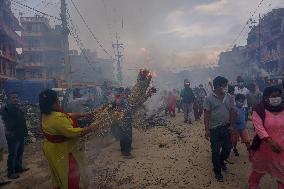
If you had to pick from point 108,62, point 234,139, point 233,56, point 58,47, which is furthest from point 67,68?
point 108,62

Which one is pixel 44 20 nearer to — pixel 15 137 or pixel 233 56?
pixel 233 56

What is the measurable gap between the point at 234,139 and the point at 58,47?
59.9m

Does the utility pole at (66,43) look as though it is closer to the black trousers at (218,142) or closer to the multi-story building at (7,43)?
the multi-story building at (7,43)

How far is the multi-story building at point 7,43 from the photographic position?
124 ft

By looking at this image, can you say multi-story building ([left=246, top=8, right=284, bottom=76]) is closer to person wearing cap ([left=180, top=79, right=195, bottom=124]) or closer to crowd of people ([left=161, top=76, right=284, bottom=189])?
person wearing cap ([left=180, top=79, right=195, bottom=124])

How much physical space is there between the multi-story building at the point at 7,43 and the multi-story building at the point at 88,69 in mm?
16271

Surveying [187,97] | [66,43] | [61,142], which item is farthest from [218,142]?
[66,43]

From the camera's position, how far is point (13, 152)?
365 inches

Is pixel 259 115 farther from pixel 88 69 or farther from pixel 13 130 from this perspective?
pixel 88 69

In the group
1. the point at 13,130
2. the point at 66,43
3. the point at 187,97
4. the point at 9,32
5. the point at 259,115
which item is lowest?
the point at 13,130

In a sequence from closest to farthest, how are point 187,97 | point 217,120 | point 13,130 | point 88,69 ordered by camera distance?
point 217,120 → point 13,130 → point 187,97 → point 88,69

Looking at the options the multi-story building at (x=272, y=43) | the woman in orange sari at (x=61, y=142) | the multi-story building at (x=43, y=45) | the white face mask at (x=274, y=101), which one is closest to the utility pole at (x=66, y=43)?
the woman in orange sari at (x=61, y=142)

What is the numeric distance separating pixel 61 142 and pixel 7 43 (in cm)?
4106

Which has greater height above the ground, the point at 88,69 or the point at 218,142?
the point at 88,69
